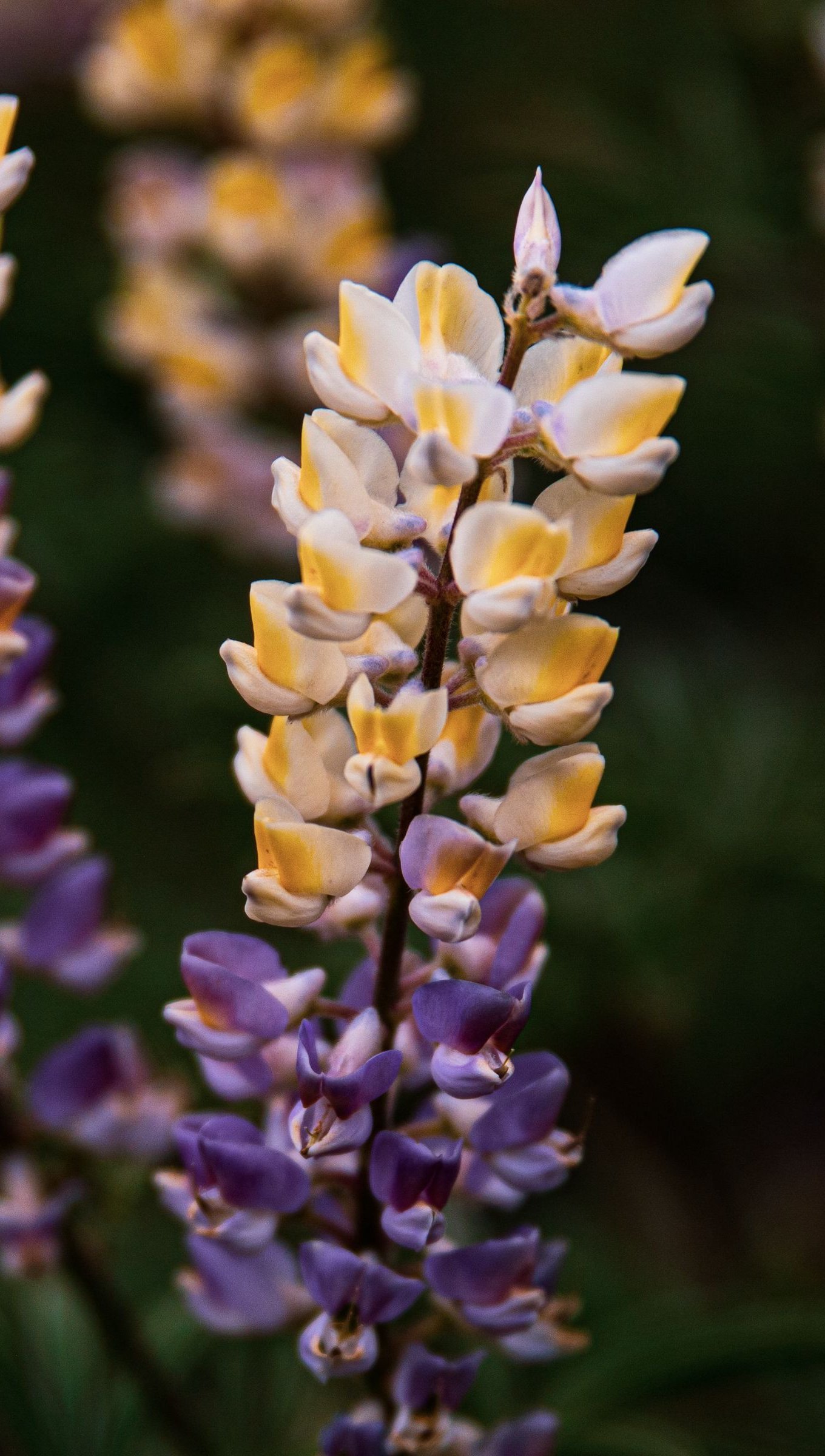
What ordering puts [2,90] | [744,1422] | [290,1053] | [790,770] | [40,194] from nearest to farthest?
[290,1053] < [744,1422] < [790,770] < [40,194] < [2,90]

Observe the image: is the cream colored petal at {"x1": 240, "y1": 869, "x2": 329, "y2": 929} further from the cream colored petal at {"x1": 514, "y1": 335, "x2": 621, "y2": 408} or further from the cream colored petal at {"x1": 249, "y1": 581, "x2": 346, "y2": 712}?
the cream colored petal at {"x1": 514, "y1": 335, "x2": 621, "y2": 408}

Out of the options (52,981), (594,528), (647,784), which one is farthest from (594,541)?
(647,784)

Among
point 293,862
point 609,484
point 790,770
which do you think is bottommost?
point 790,770

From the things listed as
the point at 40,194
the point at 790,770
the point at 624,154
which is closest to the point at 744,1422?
the point at 790,770

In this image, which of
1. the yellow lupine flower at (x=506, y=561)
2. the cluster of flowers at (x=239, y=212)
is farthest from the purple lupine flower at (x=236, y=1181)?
the cluster of flowers at (x=239, y=212)

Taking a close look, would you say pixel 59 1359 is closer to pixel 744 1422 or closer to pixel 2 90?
pixel 744 1422

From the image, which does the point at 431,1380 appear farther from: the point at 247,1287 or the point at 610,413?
the point at 610,413

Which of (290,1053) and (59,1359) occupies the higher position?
(290,1053)
